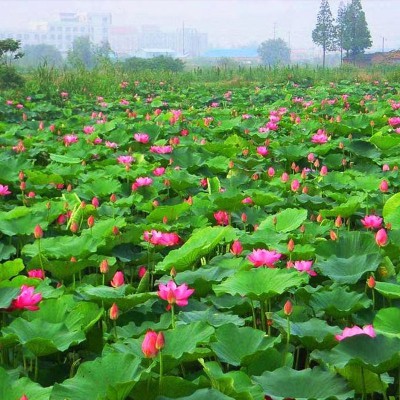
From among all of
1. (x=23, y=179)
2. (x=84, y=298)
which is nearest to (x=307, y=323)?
(x=84, y=298)

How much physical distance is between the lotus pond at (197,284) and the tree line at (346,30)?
A: 49.7m

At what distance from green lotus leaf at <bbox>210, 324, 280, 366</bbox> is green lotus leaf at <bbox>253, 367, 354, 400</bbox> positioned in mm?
124

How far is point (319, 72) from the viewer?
56.7 feet

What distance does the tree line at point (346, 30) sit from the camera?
53.5 meters

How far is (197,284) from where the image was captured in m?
1.84

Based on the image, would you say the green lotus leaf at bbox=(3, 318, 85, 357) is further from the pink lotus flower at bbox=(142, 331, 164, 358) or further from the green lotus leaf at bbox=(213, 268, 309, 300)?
the green lotus leaf at bbox=(213, 268, 309, 300)

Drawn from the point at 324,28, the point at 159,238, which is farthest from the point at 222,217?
the point at 324,28

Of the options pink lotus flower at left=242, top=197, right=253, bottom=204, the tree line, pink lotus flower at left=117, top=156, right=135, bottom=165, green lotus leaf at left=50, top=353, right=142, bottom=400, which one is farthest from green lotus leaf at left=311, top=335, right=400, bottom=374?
the tree line

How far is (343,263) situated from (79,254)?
75 centimetres

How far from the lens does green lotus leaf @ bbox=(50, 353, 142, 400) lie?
1.23 metres

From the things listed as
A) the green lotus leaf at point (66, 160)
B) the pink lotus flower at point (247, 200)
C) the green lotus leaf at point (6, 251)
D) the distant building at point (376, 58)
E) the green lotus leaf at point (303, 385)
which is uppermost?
the distant building at point (376, 58)

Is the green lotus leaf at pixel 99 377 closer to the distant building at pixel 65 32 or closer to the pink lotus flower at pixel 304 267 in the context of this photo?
the pink lotus flower at pixel 304 267

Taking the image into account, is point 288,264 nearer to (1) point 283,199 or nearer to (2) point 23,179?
(1) point 283,199

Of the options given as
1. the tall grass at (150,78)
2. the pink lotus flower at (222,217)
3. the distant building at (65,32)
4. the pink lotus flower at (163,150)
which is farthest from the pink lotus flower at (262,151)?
the distant building at (65,32)
